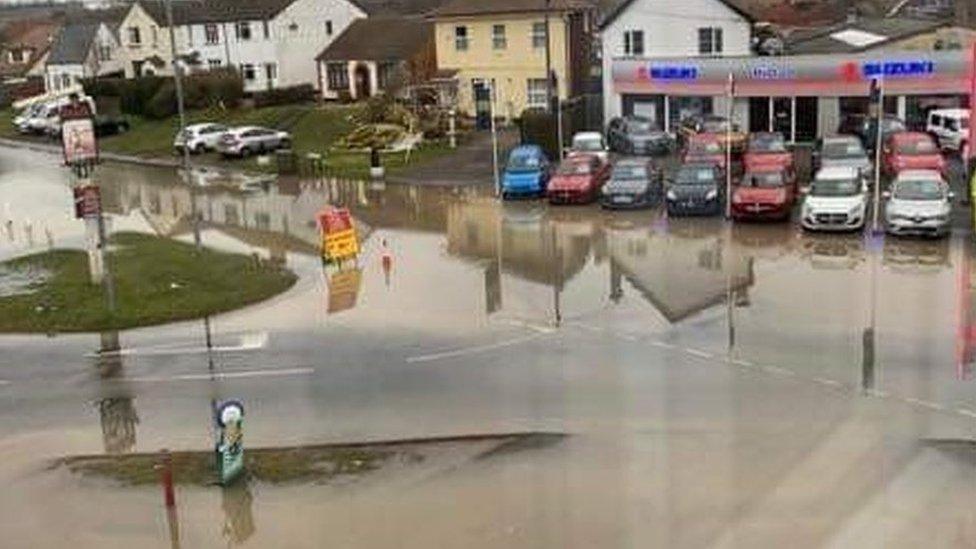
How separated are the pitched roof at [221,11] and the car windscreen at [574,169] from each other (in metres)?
36.5

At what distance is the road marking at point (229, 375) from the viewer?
22141 mm

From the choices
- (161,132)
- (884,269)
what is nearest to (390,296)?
(884,269)

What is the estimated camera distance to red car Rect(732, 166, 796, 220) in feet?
111

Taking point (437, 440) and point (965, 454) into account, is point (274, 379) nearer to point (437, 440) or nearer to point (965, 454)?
point (437, 440)

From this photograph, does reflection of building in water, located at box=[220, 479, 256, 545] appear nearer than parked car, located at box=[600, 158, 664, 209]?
Yes

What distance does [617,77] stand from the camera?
52.9 m

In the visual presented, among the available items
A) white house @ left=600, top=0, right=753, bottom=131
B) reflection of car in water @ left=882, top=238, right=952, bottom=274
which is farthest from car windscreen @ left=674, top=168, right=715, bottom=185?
white house @ left=600, top=0, right=753, bottom=131

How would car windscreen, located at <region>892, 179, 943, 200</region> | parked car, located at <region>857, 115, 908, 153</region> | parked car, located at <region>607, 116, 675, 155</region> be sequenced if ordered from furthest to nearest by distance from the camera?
1. parked car, located at <region>607, 116, 675, 155</region>
2. parked car, located at <region>857, 115, 908, 153</region>
3. car windscreen, located at <region>892, 179, 943, 200</region>

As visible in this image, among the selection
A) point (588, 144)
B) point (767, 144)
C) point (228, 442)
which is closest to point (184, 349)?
point (228, 442)

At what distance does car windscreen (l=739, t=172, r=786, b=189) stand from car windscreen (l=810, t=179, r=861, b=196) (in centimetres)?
139

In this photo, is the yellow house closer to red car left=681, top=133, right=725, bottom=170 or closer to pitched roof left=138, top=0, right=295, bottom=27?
red car left=681, top=133, right=725, bottom=170

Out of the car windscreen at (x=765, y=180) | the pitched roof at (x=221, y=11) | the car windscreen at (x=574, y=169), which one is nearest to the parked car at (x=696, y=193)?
the car windscreen at (x=765, y=180)

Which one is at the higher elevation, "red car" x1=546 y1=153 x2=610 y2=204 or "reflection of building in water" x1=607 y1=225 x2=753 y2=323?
"red car" x1=546 y1=153 x2=610 y2=204

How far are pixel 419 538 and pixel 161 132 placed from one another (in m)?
55.2
